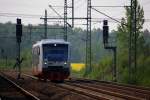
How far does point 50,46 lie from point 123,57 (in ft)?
71.1

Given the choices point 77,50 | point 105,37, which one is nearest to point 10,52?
point 77,50

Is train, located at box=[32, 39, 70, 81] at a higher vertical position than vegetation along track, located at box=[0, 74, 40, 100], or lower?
higher

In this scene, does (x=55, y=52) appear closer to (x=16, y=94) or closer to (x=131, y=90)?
(x=131, y=90)

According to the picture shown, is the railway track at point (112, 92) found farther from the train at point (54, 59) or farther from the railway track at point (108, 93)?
the train at point (54, 59)

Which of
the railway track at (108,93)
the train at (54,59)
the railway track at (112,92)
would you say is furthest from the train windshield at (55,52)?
the railway track at (108,93)

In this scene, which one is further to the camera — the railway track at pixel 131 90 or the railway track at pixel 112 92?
the railway track at pixel 131 90

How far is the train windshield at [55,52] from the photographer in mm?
40875

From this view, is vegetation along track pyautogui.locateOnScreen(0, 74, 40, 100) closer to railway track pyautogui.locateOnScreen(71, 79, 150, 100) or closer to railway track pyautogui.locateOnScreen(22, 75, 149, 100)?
railway track pyautogui.locateOnScreen(22, 75, 149, 100)

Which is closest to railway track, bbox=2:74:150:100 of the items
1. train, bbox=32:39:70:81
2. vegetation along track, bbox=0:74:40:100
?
vegetation along track, bbox=0:74:40:100

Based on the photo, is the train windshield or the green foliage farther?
the green foliage

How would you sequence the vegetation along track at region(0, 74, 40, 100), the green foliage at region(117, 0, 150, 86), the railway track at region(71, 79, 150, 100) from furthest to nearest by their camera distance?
the green foliage at region(117, 0, 150, 86)
the railway track at region(71, 79, 150, 100)
the vegetation along track at region(0, 74, 40, 100)

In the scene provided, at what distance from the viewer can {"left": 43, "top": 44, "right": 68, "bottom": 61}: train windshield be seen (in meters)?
40.9

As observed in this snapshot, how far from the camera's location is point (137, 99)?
78.0ft

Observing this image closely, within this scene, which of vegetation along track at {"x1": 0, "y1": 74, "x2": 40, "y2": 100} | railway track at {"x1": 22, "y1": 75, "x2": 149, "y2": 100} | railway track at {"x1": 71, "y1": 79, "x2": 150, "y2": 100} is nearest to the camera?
railway track at {"x1": 22, "y1": 75, "x2": 149, "y2": 100}
